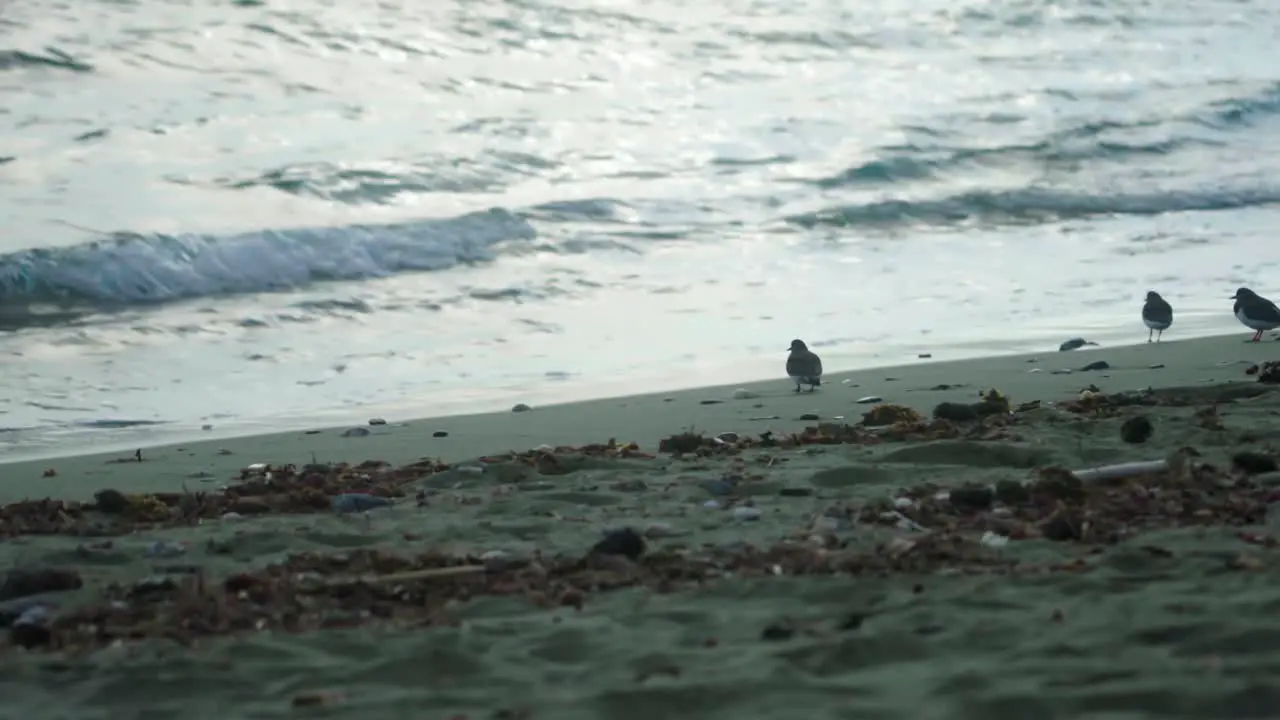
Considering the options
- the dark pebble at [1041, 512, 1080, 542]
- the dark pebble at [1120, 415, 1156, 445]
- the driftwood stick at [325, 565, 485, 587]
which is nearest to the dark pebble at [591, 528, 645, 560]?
the driftwood stick at [325, 565, 485, 587]

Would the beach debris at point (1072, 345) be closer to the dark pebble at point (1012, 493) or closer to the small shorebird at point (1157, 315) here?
the small shorebird at point (1157, 315)

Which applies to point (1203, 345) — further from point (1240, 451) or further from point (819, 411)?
point (1240, 451)

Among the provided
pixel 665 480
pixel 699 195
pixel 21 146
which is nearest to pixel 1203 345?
pixel 665 480

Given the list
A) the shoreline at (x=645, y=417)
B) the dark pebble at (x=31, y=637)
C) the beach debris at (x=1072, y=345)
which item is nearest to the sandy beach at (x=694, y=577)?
the dark pebble at (x=31, y=637)

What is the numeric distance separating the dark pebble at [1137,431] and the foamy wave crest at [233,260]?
29.9 feet

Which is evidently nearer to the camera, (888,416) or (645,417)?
(888,416)

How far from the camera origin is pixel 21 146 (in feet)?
52.3

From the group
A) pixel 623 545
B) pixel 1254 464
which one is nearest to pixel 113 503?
pixel 623 545

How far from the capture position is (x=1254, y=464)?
451cm

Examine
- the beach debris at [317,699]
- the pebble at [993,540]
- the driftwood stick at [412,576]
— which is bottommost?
the beach debris at [317,699]

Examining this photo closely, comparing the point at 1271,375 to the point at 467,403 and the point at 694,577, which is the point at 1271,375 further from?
the point at 467,403

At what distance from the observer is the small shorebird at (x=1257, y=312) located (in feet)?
29.4

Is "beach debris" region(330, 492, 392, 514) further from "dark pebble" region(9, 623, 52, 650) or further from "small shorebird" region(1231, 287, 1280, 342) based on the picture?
"small shorebird" region(1231, 287, 1280, 342)

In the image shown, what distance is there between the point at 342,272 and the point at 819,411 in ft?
24.2
